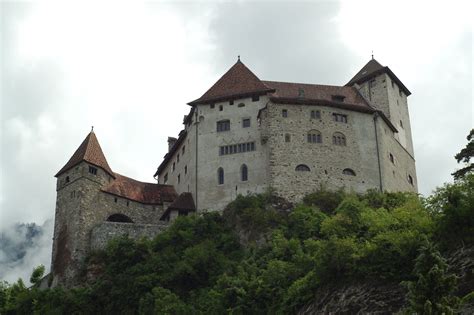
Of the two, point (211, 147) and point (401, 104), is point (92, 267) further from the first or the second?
point (401, 104)

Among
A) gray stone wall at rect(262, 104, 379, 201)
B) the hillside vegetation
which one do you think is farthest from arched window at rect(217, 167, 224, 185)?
gray stone wall at rect(262, 104, 379, 201)

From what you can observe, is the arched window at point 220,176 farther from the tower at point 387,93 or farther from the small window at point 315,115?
the tower at point 387,93

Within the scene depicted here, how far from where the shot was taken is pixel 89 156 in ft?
225

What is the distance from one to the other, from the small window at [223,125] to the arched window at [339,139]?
30.9 ft

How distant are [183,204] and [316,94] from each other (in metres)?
16.0

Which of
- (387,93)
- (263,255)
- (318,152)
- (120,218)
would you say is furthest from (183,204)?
(387,93)

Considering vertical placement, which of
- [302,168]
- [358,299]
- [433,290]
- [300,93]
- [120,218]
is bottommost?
[433,290]

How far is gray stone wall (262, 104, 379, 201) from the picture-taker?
66562 mm

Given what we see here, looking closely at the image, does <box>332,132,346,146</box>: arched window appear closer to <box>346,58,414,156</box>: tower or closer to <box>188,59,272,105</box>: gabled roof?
<box>188,59,272,105</box>: gabled roof

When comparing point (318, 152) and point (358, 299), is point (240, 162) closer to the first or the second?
point (318, 152)

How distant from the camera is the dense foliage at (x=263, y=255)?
1578 inches

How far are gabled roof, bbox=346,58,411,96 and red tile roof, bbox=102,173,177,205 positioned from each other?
21325 millimetres

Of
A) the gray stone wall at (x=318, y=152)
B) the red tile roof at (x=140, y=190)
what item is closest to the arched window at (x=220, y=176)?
the gray stone wall at (x=318, y=152)

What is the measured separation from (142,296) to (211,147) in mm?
17719
